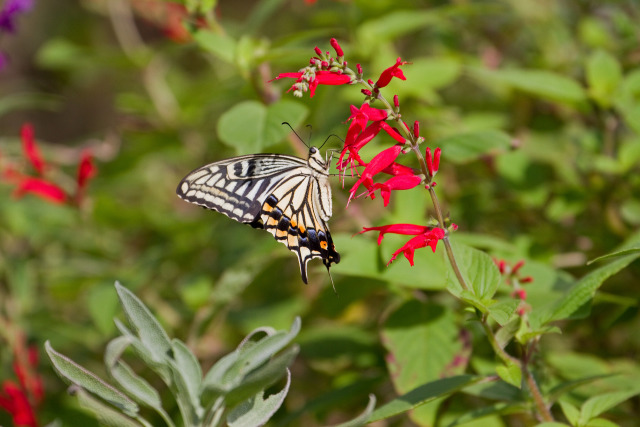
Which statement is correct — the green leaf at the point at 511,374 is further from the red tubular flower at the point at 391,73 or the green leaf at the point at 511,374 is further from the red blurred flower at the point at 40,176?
the red blurred flower at the point at 40,176

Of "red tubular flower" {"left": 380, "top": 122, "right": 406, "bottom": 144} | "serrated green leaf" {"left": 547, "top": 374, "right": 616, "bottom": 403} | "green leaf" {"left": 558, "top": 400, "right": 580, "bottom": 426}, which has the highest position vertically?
"red tubular flower" {"left": 380, "top": 122, "right": 406, "bottom": 144}

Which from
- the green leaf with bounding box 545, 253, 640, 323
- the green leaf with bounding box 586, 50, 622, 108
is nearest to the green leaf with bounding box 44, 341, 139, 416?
the green leaf with bounding box 545, 253, 640, 323

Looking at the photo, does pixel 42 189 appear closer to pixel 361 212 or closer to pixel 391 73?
pixel 361 212

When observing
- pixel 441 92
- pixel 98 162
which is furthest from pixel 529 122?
pixel 98 162

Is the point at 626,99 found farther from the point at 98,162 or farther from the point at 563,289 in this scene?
the point at 98,162

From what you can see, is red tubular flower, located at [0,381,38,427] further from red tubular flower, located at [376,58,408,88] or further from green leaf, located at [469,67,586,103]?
green leaf, located at [469,67,586,103]

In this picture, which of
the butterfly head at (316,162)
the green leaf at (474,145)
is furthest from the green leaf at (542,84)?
the butterfly head at (316,162)
